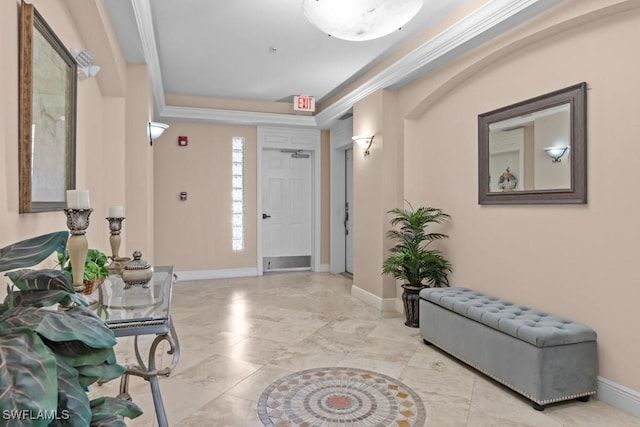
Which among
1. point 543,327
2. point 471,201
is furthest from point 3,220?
point 471,201

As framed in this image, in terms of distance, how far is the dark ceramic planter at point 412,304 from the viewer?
12.7 ft

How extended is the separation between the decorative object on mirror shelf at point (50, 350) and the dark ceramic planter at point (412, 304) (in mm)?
3175

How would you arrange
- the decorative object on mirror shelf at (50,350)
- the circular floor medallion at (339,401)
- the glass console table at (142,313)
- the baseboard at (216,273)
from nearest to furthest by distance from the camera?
the decorative object on mirror shelf at (50,350) → the glass console table at (142,313) → the circular floor medallion at (339,401) → the baseboard at (216,273)

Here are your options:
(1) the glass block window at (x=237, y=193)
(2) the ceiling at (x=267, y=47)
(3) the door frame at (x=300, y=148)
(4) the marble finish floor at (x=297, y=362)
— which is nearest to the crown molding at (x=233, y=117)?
(2) the ceiling at (x=267, y=47)

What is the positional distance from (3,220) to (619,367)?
319 cm

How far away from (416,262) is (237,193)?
3611mm

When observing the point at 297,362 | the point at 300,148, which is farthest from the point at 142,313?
the point at 300,148

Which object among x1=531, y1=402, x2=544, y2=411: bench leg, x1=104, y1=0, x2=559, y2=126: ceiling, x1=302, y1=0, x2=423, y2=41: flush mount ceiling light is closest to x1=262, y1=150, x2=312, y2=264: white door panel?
x1=104, y1=0, x2=559, y2=126: ceiling

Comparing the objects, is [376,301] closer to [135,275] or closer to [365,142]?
[365,142]

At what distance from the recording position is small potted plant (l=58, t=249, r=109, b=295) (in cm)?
170

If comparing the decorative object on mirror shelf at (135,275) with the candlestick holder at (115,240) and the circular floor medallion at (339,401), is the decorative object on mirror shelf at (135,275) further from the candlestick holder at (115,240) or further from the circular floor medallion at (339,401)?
the circular floor medallion at (339,401)

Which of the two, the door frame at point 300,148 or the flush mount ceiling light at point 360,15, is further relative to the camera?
the door frame at point 300,148

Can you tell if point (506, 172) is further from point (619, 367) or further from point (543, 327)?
point (619, 367)

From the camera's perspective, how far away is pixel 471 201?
3635 millimetres
